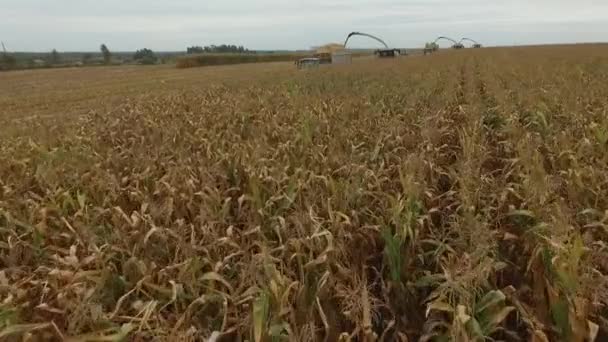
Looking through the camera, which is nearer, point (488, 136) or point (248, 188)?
point (248, 188)

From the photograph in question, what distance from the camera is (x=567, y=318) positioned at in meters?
2.23

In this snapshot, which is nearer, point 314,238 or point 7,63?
point 314,238

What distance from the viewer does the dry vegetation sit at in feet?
7.45

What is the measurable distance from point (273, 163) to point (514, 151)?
2.62m

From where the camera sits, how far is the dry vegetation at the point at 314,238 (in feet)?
7.45

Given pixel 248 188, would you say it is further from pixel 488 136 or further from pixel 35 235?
pixel 488 136

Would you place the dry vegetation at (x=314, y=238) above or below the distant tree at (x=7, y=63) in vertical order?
below

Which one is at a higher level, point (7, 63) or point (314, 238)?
point (7, 63)

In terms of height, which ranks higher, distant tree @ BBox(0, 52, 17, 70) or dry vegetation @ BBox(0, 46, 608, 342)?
distant tree @ BBox(0, 52, 17, 70)

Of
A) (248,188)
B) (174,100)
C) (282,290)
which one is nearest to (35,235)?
(248,188)

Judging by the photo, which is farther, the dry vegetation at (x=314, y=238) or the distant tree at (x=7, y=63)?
the distant tree at (x=7, y=63)

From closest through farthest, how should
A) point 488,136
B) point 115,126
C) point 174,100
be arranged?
point 488,136, point 115,126, point 174,100

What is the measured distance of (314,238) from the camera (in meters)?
2.85

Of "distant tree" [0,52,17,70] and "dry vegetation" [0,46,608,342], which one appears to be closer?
"dry vegetation" [0,46,608,342]
